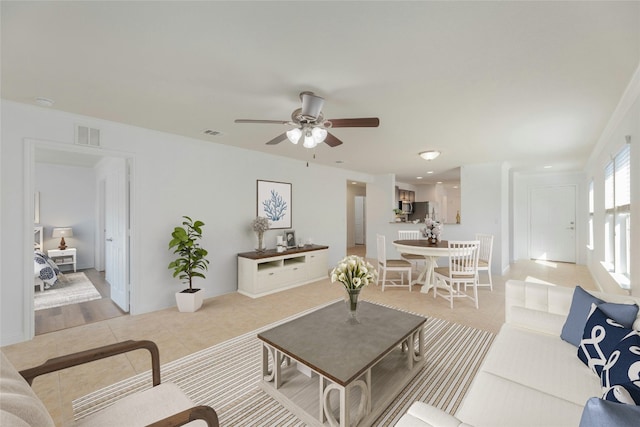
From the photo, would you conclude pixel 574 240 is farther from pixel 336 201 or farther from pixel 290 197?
pixel 290 197

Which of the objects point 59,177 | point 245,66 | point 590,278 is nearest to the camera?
point 245,66

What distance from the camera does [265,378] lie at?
2.03 metres

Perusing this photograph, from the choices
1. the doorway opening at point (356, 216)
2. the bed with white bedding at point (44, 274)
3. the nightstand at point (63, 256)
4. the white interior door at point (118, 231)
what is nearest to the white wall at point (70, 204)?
the nightstand at point (63, 256)

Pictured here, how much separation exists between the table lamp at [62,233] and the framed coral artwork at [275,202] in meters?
4.67

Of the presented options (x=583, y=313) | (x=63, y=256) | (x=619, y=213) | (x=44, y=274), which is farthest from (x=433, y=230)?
(x=63, y=256)

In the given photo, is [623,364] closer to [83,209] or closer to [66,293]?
[66,293]

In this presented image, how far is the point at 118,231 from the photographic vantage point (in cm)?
401

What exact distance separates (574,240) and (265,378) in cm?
846

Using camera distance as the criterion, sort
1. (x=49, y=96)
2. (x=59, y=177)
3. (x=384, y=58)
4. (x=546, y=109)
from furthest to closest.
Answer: (x=59, y=177) → (x=546, y=109) → (x=49, y=96) → (x=384, y=58)

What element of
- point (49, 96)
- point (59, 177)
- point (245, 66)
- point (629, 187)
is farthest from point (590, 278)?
point (59, 177)

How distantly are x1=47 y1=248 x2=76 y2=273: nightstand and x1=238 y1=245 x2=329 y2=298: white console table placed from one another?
428 cm

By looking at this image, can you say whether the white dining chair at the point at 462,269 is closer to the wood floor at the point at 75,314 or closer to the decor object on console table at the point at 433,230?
the decor object on console table at the point at 433,230

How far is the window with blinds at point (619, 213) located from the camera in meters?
2.80

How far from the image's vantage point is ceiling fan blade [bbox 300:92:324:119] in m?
2.35
